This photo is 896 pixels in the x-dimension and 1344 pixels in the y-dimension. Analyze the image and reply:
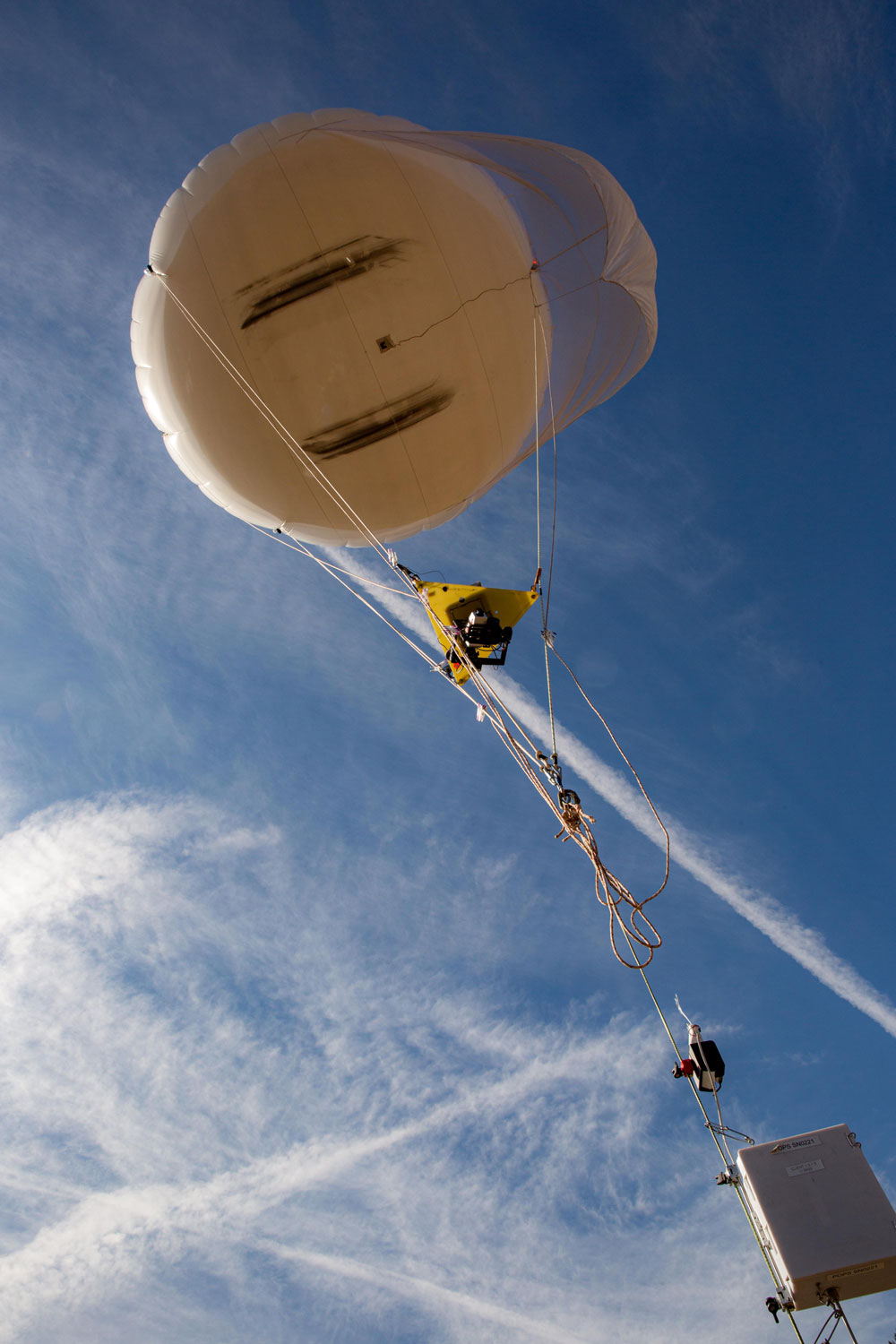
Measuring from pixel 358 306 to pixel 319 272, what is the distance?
20.8 inches

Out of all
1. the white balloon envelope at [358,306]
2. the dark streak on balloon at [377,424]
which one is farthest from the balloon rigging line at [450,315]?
the dark streak on balloon at [377,424]

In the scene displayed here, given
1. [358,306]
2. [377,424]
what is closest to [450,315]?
[358,306]

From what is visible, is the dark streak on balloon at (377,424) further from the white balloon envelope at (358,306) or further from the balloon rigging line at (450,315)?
the balloon rigging line at (450,315)

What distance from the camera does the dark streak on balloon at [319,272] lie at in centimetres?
852

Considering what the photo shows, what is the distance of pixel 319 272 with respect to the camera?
8.54 metres

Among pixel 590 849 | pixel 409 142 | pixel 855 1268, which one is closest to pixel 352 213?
pixel 409 142

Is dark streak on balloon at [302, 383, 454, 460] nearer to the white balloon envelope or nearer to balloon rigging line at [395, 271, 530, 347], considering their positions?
the white balloon envelope

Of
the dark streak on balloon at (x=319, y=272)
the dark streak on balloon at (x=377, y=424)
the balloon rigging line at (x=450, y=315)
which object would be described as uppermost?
the dark streak on balloon at (x=319, y=272)

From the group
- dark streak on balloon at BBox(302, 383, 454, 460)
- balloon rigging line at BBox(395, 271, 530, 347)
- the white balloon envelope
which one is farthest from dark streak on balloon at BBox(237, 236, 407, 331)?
dark streak on balloon at BBox(302, 383, 454, 460)

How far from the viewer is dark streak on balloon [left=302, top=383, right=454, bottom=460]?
8.97 m

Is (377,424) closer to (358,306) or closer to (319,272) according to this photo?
(358,306)

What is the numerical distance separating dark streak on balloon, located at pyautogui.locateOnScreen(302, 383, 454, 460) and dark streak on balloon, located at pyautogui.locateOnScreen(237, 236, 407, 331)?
4.38 ft

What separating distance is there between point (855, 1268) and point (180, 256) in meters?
11.4

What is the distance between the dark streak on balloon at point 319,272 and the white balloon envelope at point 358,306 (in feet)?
0.06
